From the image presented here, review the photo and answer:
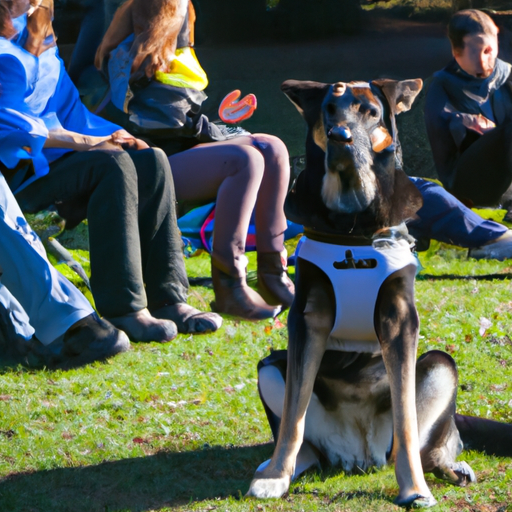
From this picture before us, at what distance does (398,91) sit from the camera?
3135 millimetres

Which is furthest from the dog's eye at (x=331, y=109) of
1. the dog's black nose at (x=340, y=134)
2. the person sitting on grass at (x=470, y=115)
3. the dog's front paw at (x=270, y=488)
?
the person sitting on grass at (x=470, y=115)

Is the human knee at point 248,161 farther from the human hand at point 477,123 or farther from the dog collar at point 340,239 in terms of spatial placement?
the human hand at point 477,123

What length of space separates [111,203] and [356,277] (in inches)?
94.0

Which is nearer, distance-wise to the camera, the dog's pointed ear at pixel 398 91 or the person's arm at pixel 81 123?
the dog's pointed ear at pixel 398 91

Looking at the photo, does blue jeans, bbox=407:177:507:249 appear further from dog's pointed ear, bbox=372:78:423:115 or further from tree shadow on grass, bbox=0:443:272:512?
dog's pointed ear, bbox=372:78:423:115

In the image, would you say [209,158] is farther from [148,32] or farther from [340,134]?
[340,134]

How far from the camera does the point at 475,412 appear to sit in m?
4.32

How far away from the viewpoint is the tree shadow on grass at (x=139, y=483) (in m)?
3.26

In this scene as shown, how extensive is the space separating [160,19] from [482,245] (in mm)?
3469

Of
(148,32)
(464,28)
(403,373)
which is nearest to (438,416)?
(403,373)

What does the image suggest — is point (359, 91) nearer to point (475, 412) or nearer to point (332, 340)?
point (332, 340)

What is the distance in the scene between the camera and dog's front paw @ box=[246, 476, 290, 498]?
310 centimetres

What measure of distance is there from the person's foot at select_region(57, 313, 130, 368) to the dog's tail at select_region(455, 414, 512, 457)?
2042 mm

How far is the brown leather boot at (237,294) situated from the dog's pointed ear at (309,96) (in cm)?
273
